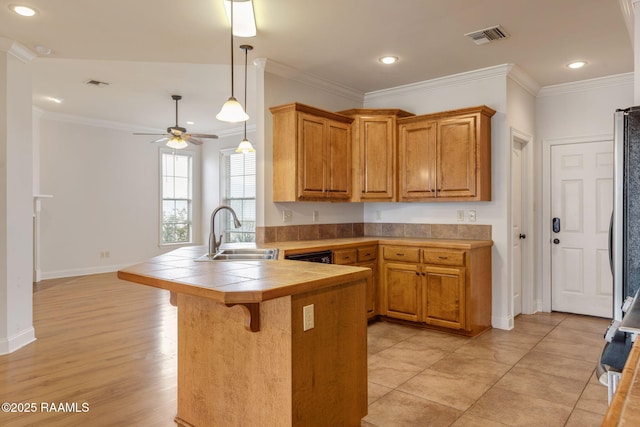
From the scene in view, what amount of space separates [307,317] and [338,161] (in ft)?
9.11

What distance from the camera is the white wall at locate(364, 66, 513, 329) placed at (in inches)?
169

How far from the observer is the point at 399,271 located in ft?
14.2

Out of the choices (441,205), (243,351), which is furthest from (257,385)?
(441,205)

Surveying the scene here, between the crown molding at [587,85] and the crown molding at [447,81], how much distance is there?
1059mm

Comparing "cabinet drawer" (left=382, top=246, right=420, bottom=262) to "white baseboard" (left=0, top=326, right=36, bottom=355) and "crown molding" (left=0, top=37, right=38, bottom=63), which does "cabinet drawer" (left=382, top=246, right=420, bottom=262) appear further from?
"crown molding" (left=0, top=37, right=38, bottom=63)

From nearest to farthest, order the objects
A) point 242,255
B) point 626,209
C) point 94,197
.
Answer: point 626,209, point 242,255, point 94,197

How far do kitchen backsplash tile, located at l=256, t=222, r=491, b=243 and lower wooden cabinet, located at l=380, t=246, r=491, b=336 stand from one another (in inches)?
12.1

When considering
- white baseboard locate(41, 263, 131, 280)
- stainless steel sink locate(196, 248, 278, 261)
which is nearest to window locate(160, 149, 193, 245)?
white baseboard locate(41, 263, 131, 280)

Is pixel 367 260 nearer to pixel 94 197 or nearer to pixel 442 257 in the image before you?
pixel 442 257

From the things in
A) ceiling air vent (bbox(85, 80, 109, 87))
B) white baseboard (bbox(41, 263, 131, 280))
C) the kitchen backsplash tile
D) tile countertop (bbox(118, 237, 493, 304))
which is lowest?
white baseboard (bbox(41, 263, 131, 280))

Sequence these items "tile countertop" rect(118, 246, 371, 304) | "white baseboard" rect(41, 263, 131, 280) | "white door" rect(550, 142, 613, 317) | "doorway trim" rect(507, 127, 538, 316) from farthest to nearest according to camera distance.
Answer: "white baseboard" rect(41, 263, 131, 280) < "doorway trim" rect(507, 127, 538, 316) < "white door" rect(550, 142, 613, 317) < "tile countertop" rect(118, 246, 371, 304)

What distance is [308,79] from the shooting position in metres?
4.55

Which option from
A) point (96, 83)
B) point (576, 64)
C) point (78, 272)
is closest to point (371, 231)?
point (576, 64)

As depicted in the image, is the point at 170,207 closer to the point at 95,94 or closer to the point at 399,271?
the point at 95,94
